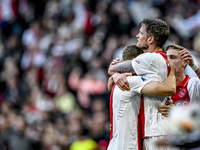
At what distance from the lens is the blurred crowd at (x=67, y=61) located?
8.27 meters

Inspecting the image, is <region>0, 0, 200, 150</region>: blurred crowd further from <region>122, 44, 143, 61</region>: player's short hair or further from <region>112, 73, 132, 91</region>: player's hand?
<region>112, 73, 132, 91</region>: player's hand

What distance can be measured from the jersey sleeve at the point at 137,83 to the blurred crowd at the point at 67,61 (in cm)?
360

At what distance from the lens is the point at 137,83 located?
12.0ft

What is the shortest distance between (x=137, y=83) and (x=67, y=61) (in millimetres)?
6920

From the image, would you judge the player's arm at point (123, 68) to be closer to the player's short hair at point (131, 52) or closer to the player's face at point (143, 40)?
the player's short hair at point (131, 52)

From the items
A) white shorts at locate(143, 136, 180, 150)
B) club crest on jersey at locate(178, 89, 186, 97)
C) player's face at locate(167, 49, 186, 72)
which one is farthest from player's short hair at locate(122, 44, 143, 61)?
white shorts at locate(143, 136, 180, 150)

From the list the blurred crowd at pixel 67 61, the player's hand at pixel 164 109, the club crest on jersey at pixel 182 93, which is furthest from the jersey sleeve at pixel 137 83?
the blurred crowd at pixel 67 61

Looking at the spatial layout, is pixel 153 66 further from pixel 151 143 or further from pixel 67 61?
pixel 67 61

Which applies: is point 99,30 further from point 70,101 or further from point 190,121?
point 190,121

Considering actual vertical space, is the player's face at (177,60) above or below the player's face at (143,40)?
below

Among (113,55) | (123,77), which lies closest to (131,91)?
(123,77)

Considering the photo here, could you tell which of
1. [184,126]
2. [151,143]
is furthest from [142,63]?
[184,126]

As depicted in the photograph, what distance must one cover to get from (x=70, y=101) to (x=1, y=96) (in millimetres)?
2683

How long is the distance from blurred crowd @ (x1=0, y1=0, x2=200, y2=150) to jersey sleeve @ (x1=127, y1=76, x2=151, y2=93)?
3.60 meters
